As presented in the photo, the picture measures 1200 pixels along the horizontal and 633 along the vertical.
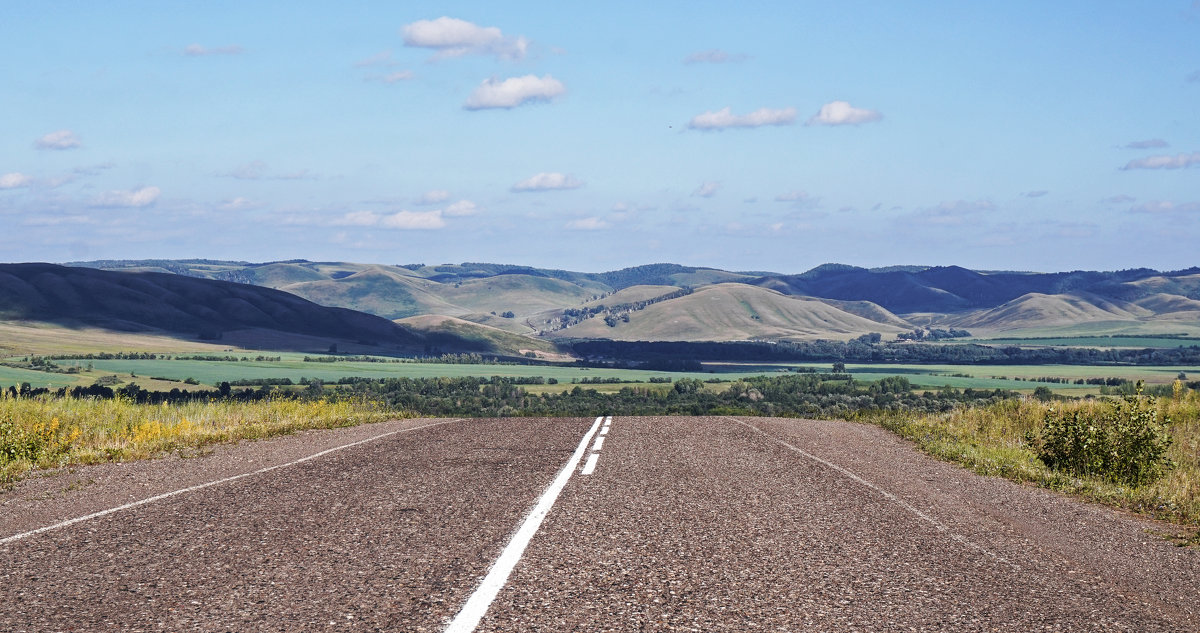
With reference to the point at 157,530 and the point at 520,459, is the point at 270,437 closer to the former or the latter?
the point at 520,459

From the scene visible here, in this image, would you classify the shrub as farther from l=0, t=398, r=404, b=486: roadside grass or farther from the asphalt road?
l=0, t=398, r=404, b=486: roadside grass

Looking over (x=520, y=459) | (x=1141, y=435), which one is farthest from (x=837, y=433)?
(x=520, y=459)

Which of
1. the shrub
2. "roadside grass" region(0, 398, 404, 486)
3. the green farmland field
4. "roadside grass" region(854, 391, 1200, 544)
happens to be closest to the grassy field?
the green farmland field

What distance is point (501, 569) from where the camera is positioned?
307 inches

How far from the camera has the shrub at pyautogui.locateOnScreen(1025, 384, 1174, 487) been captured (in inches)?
650

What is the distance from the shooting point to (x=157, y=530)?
9617 mm

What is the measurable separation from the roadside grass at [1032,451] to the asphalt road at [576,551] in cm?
83

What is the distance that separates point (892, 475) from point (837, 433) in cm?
779

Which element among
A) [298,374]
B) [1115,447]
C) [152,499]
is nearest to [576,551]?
[152,499]

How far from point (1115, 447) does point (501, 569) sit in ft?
44.2

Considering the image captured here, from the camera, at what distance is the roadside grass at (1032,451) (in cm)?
1338

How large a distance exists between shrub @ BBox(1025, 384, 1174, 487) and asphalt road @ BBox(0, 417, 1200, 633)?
303 centimetres

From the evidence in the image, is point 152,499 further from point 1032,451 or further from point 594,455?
point 1032,451

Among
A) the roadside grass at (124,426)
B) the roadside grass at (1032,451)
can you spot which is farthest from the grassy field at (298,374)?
the roadside grass at (1032,451)
